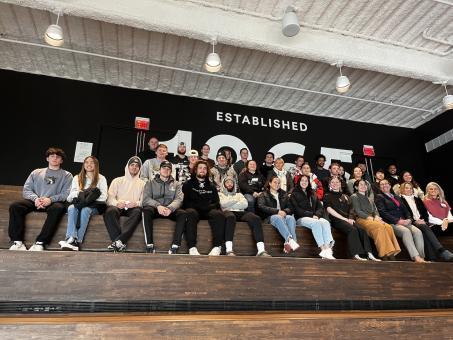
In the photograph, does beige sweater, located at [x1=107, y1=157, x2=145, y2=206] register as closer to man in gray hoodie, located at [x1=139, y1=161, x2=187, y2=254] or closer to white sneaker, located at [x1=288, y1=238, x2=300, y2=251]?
man in gray hoodie, located at [x1=139, y1=161, x2=187, y2=254]

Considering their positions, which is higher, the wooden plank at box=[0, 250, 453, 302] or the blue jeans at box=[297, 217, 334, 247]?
the blue jeans at box=[297, 217, 334, 247]

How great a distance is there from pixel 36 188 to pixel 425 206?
5.21 m

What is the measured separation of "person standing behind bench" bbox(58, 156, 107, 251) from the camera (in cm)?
351

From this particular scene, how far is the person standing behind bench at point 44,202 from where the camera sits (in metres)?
3.46

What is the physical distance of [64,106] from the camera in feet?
21.0

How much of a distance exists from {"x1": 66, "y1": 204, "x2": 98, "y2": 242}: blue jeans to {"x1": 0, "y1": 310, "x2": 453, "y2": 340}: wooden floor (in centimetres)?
118

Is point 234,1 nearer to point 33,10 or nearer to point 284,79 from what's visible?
point 284,79

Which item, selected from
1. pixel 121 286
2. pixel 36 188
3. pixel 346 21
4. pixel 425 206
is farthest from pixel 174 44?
pixel 425 206

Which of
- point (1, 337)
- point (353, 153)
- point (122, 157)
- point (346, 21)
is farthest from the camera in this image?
point (353, 153)

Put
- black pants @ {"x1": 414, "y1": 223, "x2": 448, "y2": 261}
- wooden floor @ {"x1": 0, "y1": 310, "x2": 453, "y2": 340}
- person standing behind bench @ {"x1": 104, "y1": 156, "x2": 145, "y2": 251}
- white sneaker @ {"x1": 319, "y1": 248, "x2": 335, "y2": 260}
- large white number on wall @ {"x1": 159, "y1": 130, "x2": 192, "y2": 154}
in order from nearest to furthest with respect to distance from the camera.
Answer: wooden floor @ {"x1": 0, "y1": 310, "x2": 453, "y2": 340} < person standing behind bench @ {"x1": 104, "y1": 156, "x2": 145, "y2": 251} < white sneaker @ {"x1": 319, "y1": 248, "x2": 335, "y2": 260} < black pants @ {"x1": 414, "y1": 223, "x2": 448, "y2": 261} < large white number on wall @ {"x1": 159, "y1": 130, "x2": 192, "y2": 154}

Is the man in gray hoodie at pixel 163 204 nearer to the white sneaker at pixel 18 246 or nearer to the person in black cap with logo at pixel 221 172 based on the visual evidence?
the person in black cap with logo at pixel 221 172

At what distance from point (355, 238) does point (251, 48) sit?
2924 mm

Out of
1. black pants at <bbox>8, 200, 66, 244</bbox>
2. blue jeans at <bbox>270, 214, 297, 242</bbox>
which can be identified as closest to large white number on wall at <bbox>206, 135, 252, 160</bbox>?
blue jeans at <bbox>270, 214, 297, 242</bbox>

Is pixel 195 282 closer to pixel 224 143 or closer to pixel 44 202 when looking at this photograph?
pixel 44 202
